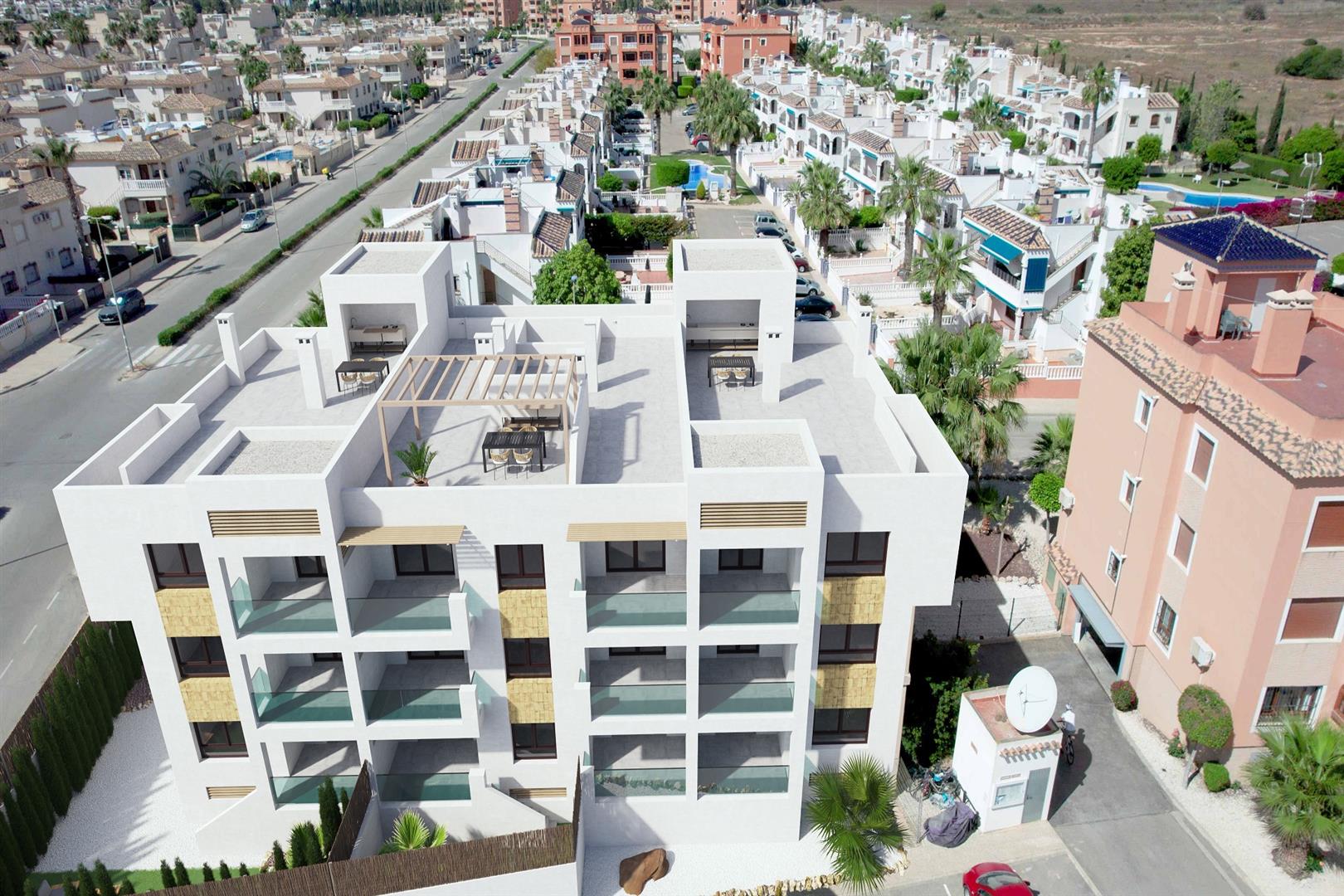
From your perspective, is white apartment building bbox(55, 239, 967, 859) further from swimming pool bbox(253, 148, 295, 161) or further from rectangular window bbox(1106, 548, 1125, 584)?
swimming pool bbox(253, 148, 295, 161)

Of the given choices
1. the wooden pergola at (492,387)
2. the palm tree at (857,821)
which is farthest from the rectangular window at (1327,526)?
the wooden pergola at (492,387)

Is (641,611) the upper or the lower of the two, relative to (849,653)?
upper

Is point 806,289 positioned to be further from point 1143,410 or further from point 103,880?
point 103,880

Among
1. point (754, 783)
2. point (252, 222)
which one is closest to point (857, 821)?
point (754, 783)

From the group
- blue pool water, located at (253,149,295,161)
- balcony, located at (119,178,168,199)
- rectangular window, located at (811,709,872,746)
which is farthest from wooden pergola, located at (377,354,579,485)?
blue pool water, located at (253,149,295,161)

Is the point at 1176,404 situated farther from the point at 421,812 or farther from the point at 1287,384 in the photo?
the point at 421,812

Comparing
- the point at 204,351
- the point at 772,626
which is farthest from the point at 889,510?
the point at 204,351
